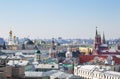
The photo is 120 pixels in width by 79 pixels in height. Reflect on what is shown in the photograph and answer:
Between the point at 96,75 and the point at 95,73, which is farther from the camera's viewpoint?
the point at 95,73

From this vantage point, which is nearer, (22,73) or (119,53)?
(22,73)

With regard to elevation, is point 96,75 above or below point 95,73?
below

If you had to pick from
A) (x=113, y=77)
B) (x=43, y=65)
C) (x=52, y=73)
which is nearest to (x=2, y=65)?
(x=52, y=73)

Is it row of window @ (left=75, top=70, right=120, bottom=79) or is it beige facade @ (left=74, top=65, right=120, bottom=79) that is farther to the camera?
beige facade @ (left=74, top=65, right=120, bottom=79)

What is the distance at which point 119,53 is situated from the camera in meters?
112

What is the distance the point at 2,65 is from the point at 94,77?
2888 cm

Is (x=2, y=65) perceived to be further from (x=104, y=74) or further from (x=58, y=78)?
(x=104, y=74)

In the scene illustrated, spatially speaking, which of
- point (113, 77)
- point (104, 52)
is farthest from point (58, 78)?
point (104, 52)

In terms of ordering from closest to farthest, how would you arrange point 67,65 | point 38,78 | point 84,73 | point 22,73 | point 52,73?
point 22,73 → point 38,78 → point 52,73 → point 84,73 → point 67,65

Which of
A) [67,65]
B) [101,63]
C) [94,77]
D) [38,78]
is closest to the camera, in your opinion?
[38,78]

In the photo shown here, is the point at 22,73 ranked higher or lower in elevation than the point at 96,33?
lower

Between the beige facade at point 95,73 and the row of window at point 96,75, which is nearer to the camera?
the row of window at point 96,75

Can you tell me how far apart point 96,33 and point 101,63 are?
3633 centimetres

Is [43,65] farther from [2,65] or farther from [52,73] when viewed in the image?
[2,65]
